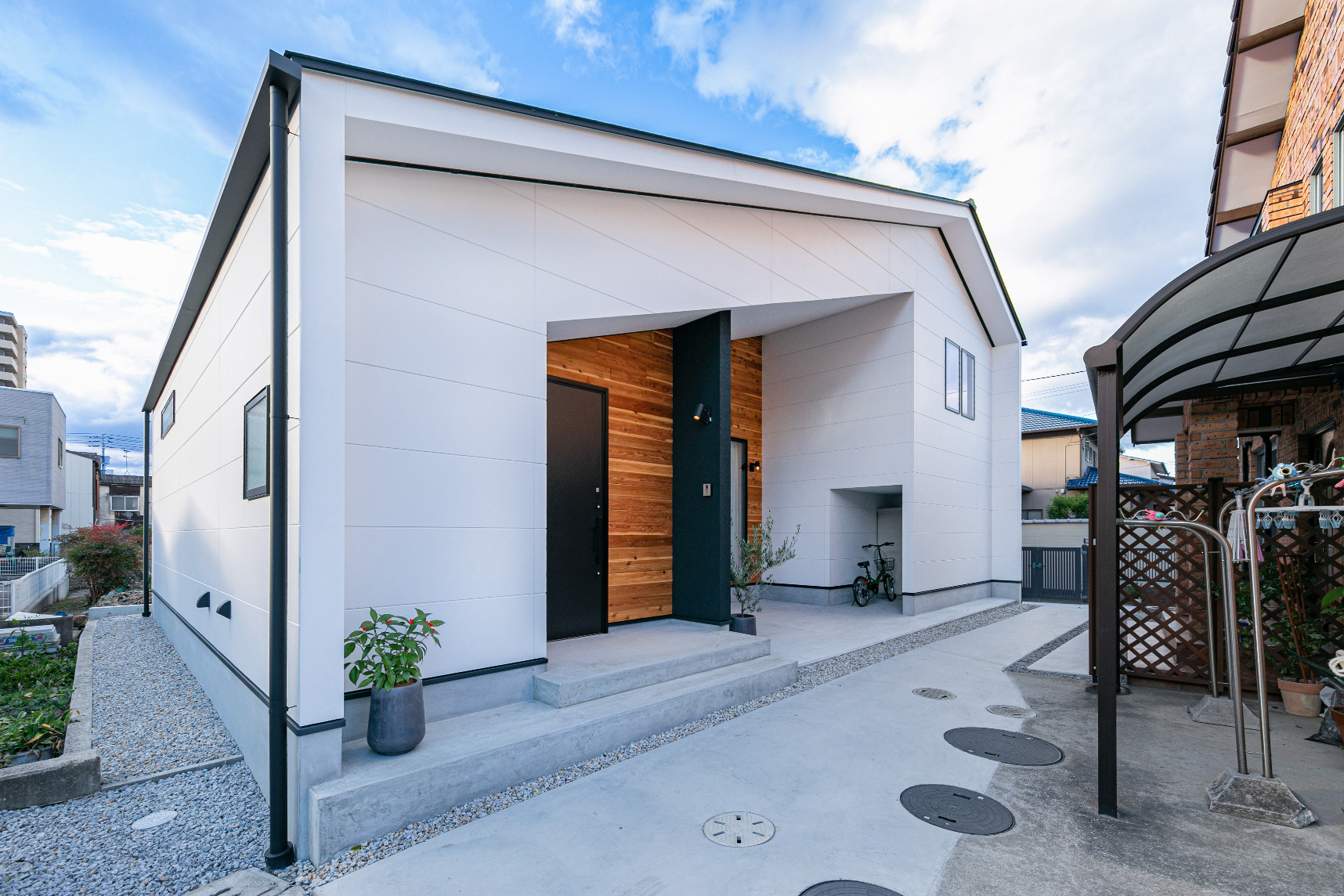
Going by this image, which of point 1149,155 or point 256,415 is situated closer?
point 256,415

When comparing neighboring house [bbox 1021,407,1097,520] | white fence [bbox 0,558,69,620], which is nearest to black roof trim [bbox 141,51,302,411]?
white fence [bbox 0,558,69,620]

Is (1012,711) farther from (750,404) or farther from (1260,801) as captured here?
(750,404)

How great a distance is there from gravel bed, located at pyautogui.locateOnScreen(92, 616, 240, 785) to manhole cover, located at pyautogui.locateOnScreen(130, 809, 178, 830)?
654 millimetres

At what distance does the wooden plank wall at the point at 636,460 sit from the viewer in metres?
5.84

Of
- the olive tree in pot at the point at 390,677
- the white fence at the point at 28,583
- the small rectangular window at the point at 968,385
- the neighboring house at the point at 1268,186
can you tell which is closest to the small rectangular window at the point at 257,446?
the olive tree in pot at the point at 390,677

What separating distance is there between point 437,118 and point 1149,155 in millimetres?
12619

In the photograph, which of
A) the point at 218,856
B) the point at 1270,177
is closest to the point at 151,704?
the point at 218,856

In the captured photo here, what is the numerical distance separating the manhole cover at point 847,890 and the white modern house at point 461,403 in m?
1.61

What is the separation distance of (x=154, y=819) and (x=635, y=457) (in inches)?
168

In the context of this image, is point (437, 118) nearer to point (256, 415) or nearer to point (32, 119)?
point (256, 415)

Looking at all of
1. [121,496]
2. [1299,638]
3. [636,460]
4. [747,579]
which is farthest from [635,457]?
[121,496]

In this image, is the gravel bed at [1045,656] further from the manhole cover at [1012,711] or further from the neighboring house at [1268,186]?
the neighboring house at [1268,186]

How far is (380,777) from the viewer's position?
268cm

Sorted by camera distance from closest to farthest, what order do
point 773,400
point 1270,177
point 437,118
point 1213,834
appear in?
point 1213,834, point 437,118, point 1270,177, point 773,400
